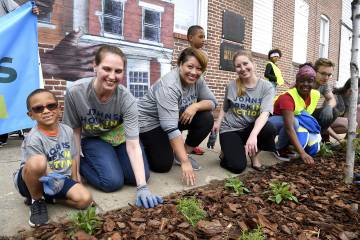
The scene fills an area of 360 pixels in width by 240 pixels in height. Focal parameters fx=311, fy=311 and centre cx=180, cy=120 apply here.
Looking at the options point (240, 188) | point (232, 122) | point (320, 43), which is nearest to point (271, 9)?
point (320, 43)

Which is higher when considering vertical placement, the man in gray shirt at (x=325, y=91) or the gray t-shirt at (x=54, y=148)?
the man in gray shirt at (x=325, y=91)

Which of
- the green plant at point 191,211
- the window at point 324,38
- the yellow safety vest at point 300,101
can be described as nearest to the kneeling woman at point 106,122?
the green plant at point 191,211

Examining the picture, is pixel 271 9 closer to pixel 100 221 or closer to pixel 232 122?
pixel 232 122

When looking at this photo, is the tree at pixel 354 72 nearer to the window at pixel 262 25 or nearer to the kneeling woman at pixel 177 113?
the kneeling woman at pixel 177 113

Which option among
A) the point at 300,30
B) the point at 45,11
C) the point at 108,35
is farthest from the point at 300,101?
the point at 300,30

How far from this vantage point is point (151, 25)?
251 inches

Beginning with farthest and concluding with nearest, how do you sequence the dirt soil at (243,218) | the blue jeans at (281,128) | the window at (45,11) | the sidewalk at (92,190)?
the window at (45,11) → the blue jeans at (281,128) → the sidewalk at (92,190) → the dirt soil at (243,218)

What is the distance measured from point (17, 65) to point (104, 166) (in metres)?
2.09

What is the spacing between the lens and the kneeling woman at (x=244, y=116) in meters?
3.44

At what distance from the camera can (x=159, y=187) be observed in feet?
9.52

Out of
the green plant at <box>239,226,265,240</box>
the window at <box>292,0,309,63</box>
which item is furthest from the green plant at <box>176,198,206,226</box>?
the window at <box>292,0,309,63</box>

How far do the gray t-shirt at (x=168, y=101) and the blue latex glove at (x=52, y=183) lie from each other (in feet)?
3.40

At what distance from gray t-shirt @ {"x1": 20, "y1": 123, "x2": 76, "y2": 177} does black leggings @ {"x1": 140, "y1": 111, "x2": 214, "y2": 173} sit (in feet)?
3.12

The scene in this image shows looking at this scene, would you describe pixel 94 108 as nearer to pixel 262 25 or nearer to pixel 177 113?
pixel 177 113
